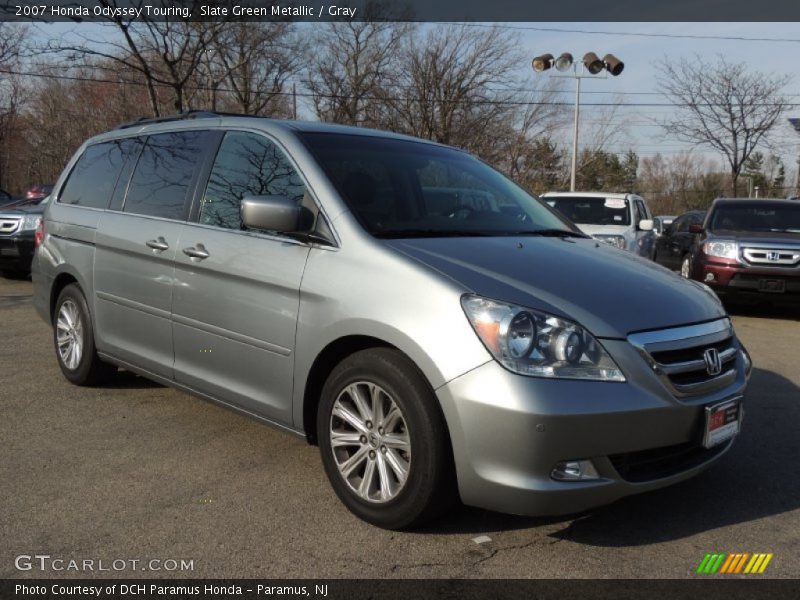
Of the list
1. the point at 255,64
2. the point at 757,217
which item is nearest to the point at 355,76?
the point at 255,64

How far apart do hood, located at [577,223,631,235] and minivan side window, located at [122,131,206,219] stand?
7.41 meters

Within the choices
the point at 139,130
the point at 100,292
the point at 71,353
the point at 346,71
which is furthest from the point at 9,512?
the point at 346,71

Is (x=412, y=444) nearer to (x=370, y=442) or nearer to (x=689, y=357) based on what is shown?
(x=370, y=442)

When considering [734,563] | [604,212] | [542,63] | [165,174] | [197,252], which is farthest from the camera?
[542,63]

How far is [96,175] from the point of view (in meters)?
5.29

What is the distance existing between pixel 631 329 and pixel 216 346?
2.10 meters

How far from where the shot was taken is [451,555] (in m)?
2.97

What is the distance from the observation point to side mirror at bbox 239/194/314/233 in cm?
340

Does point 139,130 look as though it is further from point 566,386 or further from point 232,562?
point 566,386

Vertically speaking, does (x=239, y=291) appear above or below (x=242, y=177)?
below

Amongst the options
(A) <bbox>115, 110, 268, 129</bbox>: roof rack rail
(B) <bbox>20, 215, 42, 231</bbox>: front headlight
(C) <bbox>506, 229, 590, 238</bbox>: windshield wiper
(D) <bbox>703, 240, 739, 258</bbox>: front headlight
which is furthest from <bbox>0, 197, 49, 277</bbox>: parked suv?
(D) <bbox>703, 240, 739, 258</bbox>: front headlight

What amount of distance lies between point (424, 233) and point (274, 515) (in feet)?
4.81

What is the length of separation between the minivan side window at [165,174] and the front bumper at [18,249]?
7.70m

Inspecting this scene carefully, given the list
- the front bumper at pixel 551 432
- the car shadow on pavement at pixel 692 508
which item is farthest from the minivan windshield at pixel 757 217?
the front bumper at pixel 551 432
